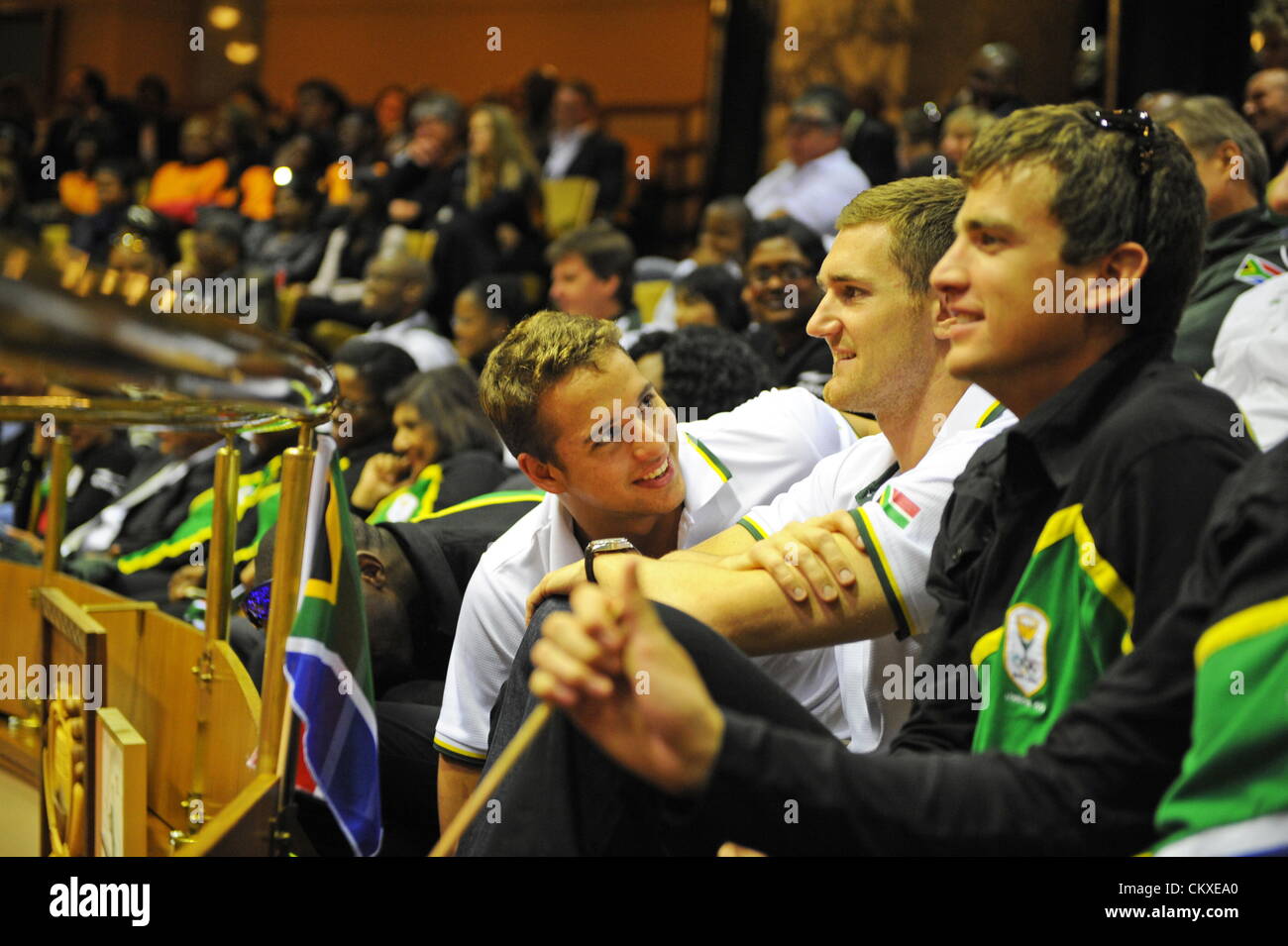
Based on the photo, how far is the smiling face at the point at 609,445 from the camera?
2.06 meters

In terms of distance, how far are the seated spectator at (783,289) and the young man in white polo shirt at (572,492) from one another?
161 centimetres

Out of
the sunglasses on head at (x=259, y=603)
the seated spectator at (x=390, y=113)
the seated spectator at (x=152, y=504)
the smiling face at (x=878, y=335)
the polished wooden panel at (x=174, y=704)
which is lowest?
the seated spectator at (x=152, y=504)

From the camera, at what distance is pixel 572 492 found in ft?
6.96

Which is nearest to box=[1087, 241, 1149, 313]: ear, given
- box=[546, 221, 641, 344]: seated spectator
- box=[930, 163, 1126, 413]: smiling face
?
box=[930, 163, 1126, 413]: smiling face

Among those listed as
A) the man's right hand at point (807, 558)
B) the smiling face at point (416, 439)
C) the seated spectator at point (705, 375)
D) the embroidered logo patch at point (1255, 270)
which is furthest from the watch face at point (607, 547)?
the smiling face at point (416, 439)

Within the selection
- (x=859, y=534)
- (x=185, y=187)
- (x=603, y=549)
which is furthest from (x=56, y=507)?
(x=185, y=187)

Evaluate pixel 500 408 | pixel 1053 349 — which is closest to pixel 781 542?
pixel 1053 349

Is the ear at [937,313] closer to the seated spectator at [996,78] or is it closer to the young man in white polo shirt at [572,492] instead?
the young man in white polo shirt at [572,492]

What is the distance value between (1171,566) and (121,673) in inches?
71.7

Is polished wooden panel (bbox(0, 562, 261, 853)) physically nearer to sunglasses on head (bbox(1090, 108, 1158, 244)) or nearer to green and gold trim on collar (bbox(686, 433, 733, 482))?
green and gold trim on collar (bbox(686, 433, 733, 482))

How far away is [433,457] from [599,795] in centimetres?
224

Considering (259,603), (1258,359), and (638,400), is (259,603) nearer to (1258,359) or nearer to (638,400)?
(638,400)

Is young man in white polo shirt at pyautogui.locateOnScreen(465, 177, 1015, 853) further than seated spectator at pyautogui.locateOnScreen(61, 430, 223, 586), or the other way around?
seated spectator at pyautogui.locateOnScreen(61, 430, 223, 586)

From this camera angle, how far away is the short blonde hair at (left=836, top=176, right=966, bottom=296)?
6.25ft
